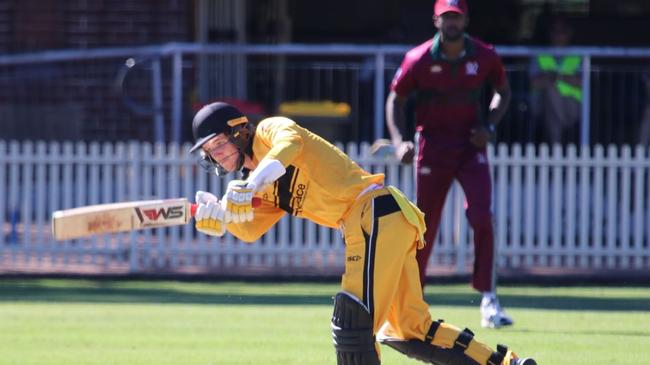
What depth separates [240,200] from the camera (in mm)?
6336

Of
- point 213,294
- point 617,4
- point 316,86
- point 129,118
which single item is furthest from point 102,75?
point 617,4

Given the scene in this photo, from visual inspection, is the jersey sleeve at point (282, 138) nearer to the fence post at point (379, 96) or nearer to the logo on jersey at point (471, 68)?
the logo on jersey at point (471, 68)

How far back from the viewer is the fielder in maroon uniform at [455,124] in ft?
32.0

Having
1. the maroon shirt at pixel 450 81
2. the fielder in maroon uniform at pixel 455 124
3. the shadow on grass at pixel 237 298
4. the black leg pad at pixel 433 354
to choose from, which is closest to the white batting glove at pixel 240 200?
the black leg pad at pixel 433 354

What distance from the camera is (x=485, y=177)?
32.2 feet

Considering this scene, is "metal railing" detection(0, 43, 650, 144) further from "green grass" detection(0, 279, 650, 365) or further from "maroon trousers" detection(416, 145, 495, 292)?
"maroon trousers" detection(416, 145, 495, 292)

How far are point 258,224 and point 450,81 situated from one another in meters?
3.13

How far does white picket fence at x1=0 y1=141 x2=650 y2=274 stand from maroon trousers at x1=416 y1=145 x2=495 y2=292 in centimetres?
402

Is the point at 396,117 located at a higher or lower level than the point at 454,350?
higher

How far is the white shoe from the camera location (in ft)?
31.6

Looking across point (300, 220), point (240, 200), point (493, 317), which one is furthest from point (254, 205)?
point (300, 220)

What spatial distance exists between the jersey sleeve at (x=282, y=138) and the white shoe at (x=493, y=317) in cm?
329

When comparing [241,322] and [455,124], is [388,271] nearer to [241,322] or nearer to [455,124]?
[455,124]

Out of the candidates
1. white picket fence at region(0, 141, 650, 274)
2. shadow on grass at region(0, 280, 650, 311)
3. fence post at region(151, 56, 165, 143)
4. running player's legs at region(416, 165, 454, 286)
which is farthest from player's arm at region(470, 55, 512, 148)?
fence post at region(151, 56, 165, 143)
